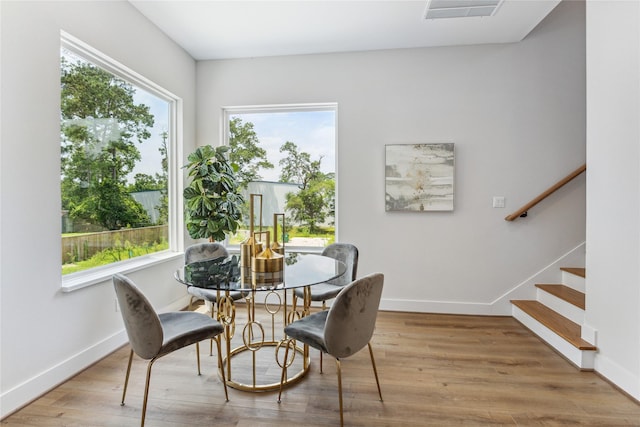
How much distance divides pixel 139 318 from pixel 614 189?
2.97 meters

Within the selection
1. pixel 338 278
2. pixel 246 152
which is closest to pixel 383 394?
pixel 338 278

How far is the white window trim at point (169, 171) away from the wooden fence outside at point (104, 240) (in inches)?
5.3

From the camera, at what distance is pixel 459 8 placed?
2.77 m

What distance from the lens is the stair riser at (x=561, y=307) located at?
269 cm

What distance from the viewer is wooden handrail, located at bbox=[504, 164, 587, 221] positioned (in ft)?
10.7

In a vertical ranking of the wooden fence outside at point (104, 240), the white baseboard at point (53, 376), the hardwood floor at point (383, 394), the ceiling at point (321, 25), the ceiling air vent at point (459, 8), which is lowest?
the hardwood floor at point (383, 394)

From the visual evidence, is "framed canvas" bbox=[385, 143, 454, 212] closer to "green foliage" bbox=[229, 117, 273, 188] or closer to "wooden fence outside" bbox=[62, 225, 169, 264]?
"green foliage" bbox=[229, 117, 273, 188]

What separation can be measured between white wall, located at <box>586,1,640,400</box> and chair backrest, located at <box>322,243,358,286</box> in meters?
1.72

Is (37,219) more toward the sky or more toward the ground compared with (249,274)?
more toward the sky

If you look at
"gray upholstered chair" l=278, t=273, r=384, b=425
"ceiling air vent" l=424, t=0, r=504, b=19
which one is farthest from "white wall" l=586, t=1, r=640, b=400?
"gray upholstered chair" l=278, t=273, r=384, b=425

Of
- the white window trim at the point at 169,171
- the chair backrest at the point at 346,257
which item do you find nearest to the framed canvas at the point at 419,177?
the chair backrest at the point at 346,257

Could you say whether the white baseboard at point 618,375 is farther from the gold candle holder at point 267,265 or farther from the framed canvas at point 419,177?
the gold candle holder at point 267,265

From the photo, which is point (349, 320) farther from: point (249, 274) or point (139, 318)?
point (139, 318)

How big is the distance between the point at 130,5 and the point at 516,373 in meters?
4.21
